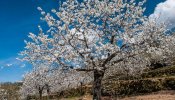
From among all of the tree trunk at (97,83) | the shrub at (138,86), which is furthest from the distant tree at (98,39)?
the shrub at (138,86)

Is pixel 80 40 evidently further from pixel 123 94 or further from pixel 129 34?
pixel 123 94

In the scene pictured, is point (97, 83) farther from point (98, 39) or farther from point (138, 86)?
point (138, 86)

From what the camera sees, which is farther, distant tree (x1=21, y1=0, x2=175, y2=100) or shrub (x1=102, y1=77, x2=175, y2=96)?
shrub (x1=102, y1=77, x2=175, y2=96)

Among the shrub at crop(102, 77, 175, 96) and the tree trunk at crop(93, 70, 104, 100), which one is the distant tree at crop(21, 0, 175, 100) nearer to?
the tree trunk at crop(93, 70, 104, 100)

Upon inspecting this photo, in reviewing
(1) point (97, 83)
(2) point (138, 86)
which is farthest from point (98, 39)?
(2) point (138, 86)

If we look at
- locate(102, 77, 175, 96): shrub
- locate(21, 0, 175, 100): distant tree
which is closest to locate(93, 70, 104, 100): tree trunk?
locate(21, 0, 175, 100): distant tree

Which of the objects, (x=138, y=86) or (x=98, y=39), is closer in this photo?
(x=98, y=39)

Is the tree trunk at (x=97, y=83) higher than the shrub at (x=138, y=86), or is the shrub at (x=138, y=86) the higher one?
the shrub at (x=138, y=86)

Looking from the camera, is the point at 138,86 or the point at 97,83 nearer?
the point at 97,83

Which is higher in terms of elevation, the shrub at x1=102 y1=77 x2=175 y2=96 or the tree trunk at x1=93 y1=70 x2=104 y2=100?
the shrub at x1=102 y1=77 x2=175 y2=96

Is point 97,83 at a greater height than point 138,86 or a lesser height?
lesser

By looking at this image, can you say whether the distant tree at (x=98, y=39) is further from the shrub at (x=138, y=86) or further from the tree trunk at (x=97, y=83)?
the shrub at (x=138, y=86)

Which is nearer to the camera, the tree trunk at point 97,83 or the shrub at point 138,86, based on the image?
the tree trunk at point 97,83

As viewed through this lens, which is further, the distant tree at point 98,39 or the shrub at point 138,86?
the shrub at point 138,86
